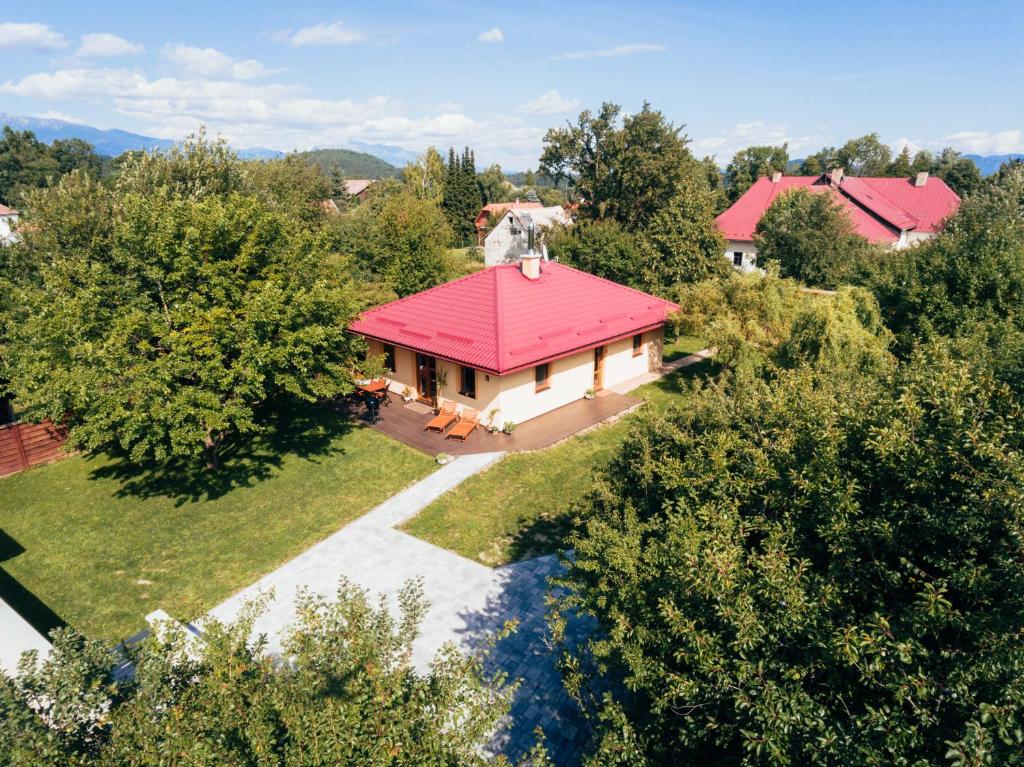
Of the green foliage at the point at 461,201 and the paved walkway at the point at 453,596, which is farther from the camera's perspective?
the green foliage at the point at 461,201

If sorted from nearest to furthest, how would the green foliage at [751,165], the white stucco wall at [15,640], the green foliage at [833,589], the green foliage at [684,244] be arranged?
the green foliage at [833,589] < the white stucco wall at [15,640] < the green foliage at [684,244] < the green foliage at [751,165]

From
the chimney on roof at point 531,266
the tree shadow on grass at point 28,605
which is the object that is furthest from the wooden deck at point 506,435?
the tree shadow on grass at point 28,605

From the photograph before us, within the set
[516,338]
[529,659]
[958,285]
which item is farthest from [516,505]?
[958,285]

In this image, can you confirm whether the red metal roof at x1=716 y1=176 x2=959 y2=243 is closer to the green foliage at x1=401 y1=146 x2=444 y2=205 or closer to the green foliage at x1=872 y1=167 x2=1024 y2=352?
the green foliage at x1=872 y1=167 x2=1024 y2=352

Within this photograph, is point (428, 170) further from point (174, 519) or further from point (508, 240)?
point (174, 519)

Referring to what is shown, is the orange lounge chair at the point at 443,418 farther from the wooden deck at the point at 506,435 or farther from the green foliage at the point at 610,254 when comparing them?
the green foliage at the point at 610,254

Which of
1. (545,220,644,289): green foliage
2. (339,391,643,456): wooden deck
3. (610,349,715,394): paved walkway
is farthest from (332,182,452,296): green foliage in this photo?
(610,349,715,394): paved walkway

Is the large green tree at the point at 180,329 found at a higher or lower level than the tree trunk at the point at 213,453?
higher
